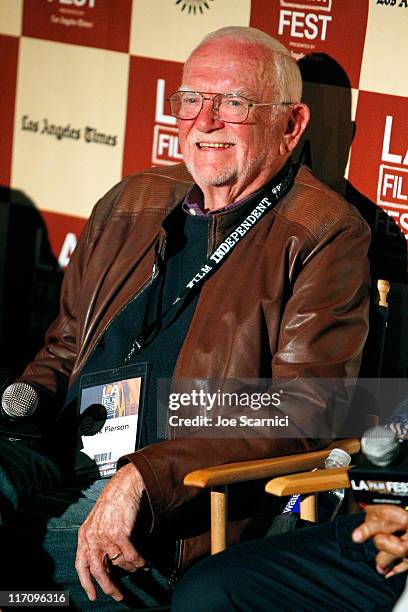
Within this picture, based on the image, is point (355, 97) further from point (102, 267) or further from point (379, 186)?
point (102, 267)

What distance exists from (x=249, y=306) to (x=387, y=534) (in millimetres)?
831

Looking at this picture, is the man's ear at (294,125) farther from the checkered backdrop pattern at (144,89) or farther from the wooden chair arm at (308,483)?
the wooden chair arm at (308,483)

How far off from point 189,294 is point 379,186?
830mm

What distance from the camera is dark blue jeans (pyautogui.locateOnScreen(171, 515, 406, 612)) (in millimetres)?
2336

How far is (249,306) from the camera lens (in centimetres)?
289

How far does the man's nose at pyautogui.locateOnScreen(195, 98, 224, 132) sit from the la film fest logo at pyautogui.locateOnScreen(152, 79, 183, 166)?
796mm

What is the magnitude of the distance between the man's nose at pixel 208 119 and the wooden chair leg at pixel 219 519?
1095 mm

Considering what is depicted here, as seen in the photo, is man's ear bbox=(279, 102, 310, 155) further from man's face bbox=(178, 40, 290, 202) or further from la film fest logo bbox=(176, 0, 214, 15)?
la film fest logo bbox=(176, 0, 214, 15)

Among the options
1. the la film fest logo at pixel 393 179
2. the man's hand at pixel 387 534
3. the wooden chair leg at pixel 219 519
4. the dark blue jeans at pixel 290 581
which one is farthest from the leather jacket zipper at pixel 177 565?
the la film fest logo at pixel 393 179

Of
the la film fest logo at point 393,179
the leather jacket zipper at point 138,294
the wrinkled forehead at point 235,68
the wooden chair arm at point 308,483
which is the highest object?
the wrinkled forehead at point 235,68

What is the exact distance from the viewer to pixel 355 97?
11.1 feet

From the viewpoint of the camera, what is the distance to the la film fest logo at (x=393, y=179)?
333 centimetres

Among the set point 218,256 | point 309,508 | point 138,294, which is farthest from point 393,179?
point 309,508

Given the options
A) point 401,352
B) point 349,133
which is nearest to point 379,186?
point 349,133
